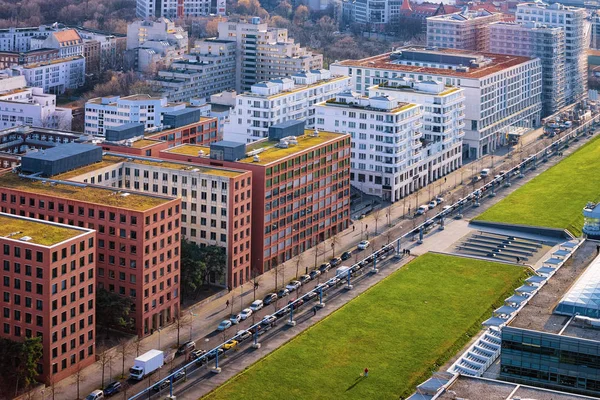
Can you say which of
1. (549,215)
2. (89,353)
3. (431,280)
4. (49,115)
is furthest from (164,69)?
(89,353)

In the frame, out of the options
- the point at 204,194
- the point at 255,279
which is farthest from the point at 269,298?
the point at 204,194

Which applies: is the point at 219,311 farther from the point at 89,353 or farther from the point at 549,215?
the point at 549,215

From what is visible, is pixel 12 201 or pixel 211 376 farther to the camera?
pixel 12 201

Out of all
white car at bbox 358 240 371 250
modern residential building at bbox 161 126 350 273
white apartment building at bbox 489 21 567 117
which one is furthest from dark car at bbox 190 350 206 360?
white apartment building at bbox 489 21 567 117

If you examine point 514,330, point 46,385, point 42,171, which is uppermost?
point 42,171

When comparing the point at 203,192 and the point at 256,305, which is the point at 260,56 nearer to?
the point at 203,192

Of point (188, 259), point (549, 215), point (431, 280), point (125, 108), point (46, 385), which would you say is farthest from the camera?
point (125, 108)
